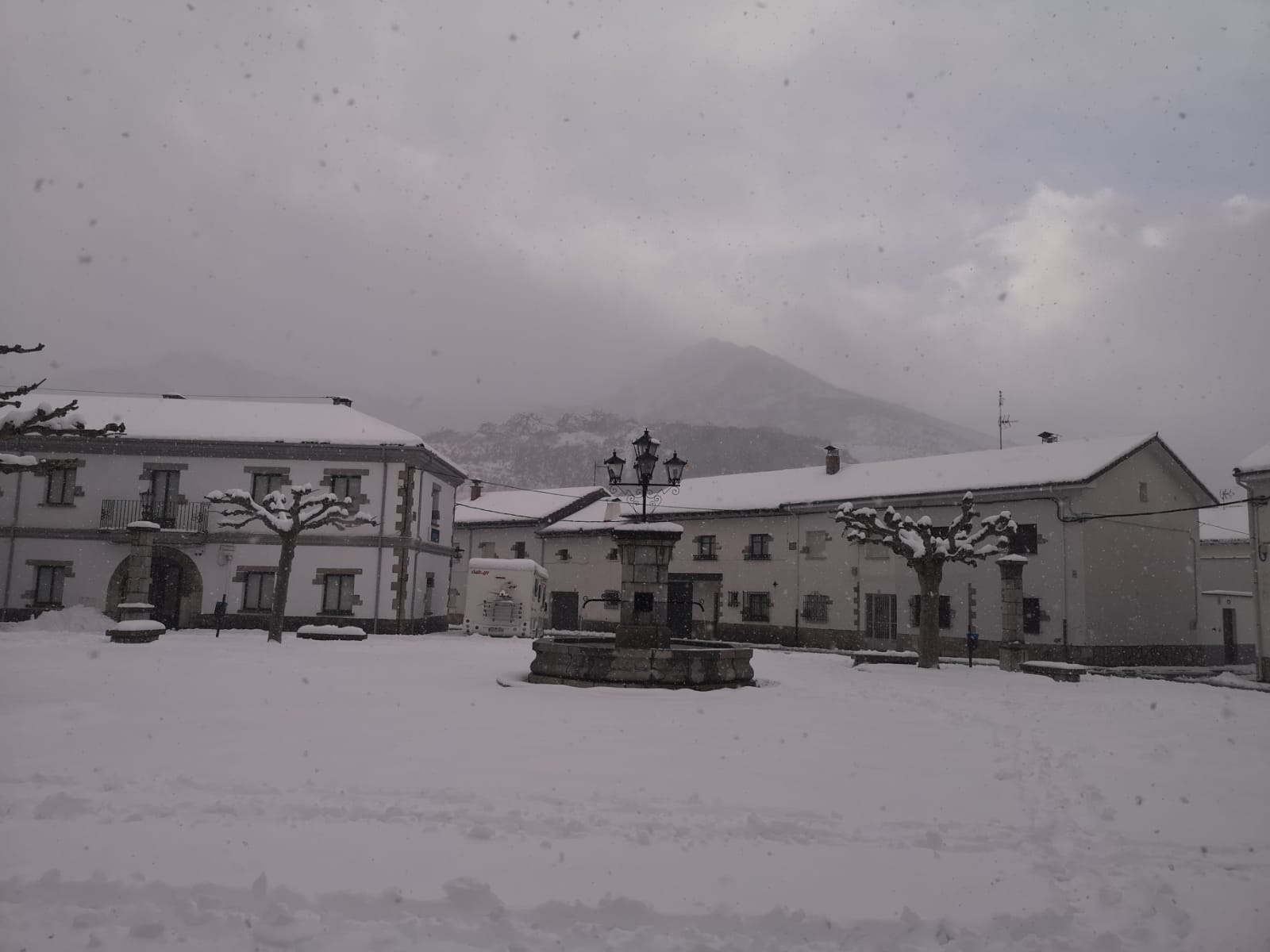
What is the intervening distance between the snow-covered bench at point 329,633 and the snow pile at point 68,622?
16.7 ft

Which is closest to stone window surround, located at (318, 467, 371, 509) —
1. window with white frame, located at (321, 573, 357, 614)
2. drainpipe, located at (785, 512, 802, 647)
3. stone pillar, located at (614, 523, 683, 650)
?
window with white frame, located at (321, 573, 357, 614)

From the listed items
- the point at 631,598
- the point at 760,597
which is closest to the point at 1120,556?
the point at 760,597

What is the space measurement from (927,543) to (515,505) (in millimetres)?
26311

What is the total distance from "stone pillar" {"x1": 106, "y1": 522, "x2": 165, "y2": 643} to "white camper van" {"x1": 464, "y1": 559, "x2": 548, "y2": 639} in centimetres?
1027

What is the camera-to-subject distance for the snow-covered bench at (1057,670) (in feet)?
57.3

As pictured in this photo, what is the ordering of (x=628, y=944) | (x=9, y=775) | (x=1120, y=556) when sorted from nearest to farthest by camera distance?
(x=628, y=944), (x=9, y=775), (x=1120, y=556)

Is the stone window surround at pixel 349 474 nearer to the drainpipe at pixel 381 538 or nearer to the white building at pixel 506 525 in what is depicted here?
the drainpipe at pixel 381 538

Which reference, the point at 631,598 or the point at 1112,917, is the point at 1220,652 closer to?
the point at 631,598

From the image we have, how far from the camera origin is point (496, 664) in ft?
54.5

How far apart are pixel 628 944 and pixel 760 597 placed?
3053 centimetres

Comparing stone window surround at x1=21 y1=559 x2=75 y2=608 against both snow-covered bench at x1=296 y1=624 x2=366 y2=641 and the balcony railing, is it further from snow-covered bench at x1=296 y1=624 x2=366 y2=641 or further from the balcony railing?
snow-covered bench at x1=296 y1=624 x2=366 y2=641

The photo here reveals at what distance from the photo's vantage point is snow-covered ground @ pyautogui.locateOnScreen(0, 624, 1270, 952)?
4180mm

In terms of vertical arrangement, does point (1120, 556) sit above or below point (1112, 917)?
above

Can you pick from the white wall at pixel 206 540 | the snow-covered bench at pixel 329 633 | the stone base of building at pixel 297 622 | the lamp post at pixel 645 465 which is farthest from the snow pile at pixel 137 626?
the lamp post at pixel 645 465
